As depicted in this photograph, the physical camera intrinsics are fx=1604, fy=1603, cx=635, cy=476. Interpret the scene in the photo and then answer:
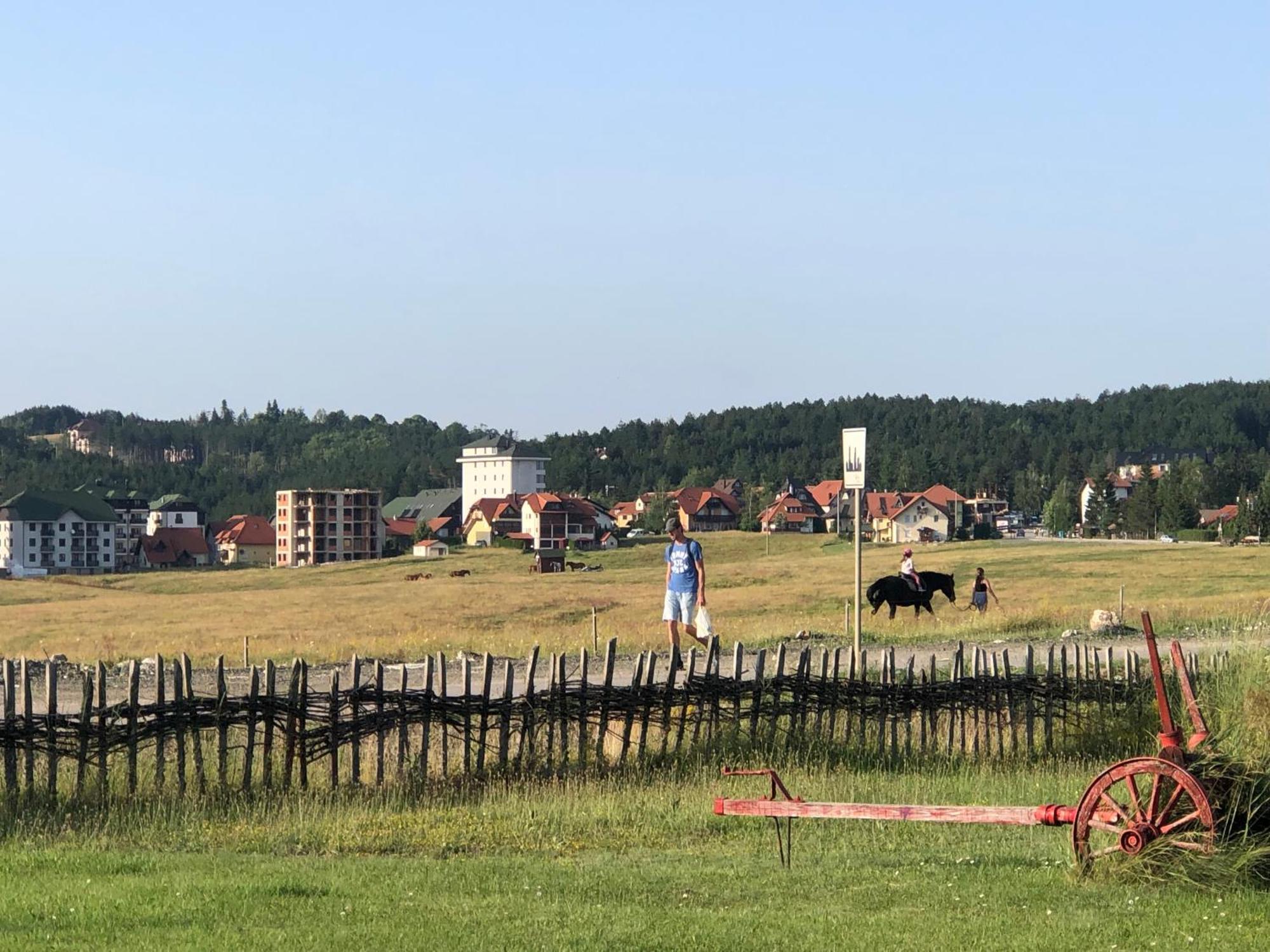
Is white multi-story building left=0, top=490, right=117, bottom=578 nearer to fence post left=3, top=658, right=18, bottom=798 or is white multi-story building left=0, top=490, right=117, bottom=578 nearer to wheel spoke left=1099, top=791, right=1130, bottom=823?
fence post left=3, top=658, right=18, bottom=798

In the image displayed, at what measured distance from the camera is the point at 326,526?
173375 millimetres

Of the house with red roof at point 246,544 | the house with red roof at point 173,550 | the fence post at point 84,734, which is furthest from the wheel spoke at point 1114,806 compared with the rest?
the house with red roof at point 246,544

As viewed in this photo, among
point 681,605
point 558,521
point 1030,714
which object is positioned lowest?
point 558,521

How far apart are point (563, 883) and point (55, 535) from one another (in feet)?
587

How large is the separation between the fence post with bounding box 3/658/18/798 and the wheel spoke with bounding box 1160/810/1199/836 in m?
9.37

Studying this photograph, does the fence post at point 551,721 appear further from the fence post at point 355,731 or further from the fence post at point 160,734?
the fence post at point 160,734

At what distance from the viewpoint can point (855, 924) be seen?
918cm

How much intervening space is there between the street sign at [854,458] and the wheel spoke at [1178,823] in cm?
1097

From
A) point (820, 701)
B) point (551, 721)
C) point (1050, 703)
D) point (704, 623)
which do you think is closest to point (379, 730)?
point (551, 721)

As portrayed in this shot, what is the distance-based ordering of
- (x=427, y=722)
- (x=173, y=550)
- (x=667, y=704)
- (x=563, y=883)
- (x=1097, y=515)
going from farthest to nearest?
(x=173, y=550) < (x=1097, y=515) < (x=667, y=704) < (x=427, y=722) < (x=563, y=883)

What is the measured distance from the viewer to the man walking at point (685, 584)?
21.3 meters

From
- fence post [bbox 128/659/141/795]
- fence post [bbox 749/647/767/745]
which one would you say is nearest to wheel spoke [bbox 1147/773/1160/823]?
fence post [bbox 749/647/767/745]

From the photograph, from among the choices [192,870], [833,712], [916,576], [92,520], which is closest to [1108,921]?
[192,870]

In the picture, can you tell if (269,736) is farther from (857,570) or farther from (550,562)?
(550,562)
